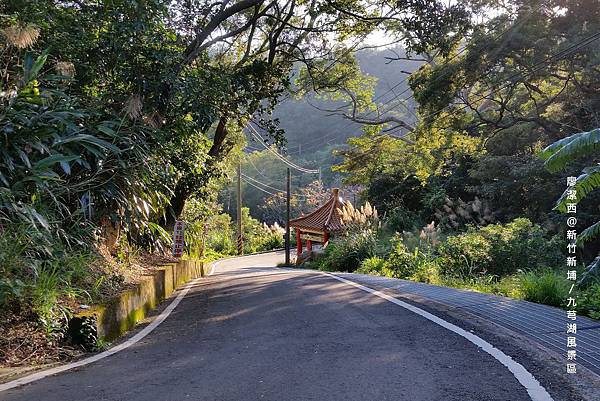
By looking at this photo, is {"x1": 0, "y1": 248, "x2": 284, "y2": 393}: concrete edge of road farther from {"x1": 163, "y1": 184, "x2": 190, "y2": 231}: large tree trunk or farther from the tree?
{"x1": 163, "y1": 184, "x2": 190, "y2": 231}: large tree trunk

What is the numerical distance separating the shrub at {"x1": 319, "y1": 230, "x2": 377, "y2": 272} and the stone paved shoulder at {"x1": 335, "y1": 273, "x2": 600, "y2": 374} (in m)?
10.0

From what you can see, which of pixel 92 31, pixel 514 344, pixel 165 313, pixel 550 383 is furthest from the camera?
pixel 92 31

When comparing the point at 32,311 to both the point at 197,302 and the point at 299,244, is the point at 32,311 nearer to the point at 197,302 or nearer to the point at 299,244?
the point at 197,302

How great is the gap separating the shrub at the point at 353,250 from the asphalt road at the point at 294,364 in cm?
1232

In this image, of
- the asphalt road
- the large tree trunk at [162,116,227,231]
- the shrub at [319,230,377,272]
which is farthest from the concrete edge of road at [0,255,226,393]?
the shrub at [319,230,377,272]

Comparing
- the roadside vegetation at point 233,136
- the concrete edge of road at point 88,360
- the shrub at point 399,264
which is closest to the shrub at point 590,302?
the roadside vegetation at point 233,136

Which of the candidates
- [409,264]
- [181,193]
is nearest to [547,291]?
[409,264]

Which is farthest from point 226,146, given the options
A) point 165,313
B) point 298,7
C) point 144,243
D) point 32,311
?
point 32,311

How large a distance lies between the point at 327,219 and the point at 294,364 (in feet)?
78.8

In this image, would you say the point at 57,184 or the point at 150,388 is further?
the point at 57,184

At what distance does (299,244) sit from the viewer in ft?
115

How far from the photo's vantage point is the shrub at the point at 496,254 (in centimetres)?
1488

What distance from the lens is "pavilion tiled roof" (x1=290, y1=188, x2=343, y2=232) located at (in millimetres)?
28237

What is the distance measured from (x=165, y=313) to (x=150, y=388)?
14.2 feet
